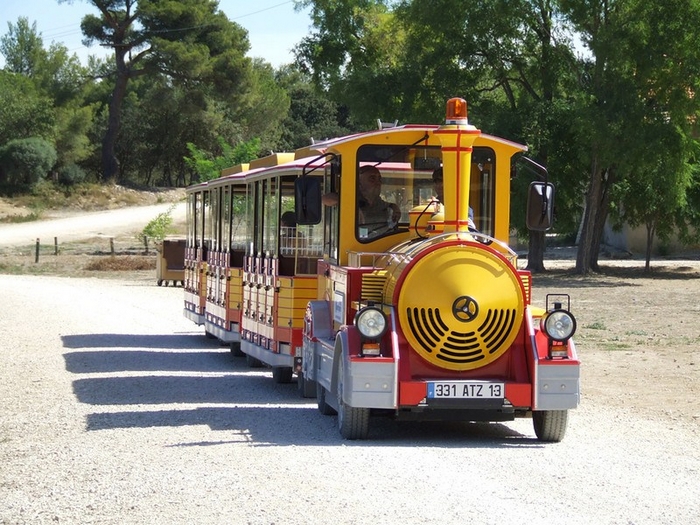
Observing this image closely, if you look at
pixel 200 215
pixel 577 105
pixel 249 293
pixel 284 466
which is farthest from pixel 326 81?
pixel 284 466

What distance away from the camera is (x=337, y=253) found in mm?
11906

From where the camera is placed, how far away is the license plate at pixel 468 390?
1027 centimetres

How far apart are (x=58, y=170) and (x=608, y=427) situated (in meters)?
62.7

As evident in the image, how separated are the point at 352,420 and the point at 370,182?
247 cm

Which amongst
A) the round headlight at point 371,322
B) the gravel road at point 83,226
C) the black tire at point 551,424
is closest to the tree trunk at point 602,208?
the gravel road at point 83,226

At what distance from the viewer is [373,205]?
11.9 m

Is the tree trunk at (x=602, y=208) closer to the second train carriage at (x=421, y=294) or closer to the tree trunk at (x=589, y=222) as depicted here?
the tree trunk at (x=589, y=222)

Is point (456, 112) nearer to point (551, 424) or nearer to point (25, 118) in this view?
point (551, 424)

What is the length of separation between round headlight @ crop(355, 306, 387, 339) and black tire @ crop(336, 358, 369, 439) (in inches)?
21.8

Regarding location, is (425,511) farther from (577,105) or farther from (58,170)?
(58,170)

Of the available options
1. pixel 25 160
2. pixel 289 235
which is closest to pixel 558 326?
pixel 289 235

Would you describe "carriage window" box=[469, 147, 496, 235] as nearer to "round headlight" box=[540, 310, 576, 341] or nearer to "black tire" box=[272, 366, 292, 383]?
"round headlight" box=[540, 310, 576, 341]

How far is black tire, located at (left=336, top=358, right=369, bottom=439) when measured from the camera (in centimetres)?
1042

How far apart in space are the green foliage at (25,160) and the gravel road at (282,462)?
174 ft
